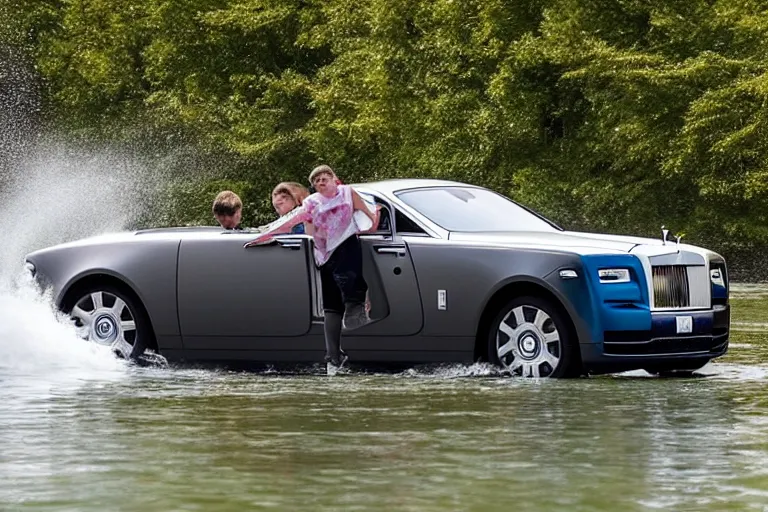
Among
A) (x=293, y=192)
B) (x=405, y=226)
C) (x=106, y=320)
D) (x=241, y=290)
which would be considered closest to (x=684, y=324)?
(x=405, y=226)

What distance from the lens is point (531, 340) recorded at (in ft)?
41.3

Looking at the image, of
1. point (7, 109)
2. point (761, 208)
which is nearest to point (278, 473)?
point (761, 208)

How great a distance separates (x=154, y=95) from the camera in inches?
2008

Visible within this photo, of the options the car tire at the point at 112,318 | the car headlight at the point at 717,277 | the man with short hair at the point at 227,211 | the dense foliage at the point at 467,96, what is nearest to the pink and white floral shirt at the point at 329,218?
the man with short hair at the point at 227,211

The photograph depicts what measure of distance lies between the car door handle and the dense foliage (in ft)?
83.7

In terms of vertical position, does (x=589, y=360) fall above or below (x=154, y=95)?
below

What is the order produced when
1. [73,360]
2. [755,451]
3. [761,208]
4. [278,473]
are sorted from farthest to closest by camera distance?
[761,208] → [73,360] → [755,451] → [278,473]

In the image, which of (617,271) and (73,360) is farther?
(73,360)

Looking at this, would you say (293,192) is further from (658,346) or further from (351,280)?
(658,346)

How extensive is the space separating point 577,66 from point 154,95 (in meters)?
13.8

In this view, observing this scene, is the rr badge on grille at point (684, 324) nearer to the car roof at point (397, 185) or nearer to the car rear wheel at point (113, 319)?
the car roof at point (397, 185)

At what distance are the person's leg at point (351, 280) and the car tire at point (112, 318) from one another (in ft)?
5.40

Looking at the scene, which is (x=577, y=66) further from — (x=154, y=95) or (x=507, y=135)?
(x=154, y=95)

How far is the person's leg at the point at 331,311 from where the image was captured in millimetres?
12922
